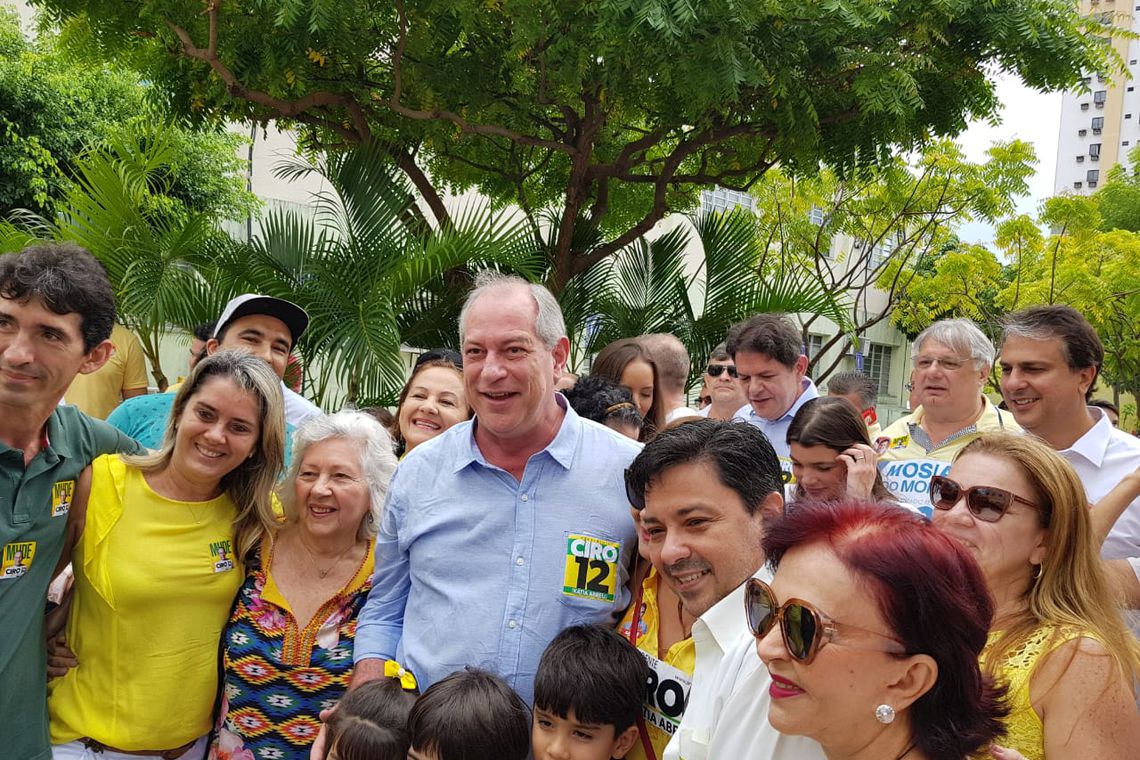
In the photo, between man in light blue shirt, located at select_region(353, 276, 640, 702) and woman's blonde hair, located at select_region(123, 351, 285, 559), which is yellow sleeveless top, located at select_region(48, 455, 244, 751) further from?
man in light blue shirt, located at select_region(353, 276, 640, 702)

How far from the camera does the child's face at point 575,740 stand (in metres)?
2.48

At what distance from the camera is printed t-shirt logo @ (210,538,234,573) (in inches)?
119

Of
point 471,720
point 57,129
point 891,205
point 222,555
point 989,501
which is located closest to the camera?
point 989,501

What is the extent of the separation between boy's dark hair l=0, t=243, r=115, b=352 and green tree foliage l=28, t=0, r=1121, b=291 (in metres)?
3.89

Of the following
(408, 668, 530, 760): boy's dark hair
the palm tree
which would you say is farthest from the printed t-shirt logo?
the palm tree

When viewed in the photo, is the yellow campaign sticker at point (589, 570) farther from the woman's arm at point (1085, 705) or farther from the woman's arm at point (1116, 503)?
the woman's arm at point (1116, 503)

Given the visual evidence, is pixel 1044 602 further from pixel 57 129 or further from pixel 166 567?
pixel 57 129

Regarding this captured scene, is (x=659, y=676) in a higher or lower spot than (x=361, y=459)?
lower

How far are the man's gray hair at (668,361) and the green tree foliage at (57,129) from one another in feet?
33.3

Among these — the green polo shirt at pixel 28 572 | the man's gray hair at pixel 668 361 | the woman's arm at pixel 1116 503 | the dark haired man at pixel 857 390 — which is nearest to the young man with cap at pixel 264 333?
the green polo shirt at pixel 28 572

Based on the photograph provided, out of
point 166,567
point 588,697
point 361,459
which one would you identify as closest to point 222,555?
point 166,567

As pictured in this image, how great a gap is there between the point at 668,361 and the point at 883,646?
148 inches

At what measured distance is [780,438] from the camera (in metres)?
4.76

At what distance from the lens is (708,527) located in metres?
2.30
